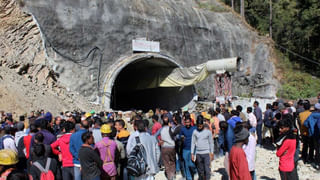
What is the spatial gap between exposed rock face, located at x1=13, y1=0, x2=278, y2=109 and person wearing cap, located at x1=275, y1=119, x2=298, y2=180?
12.4m

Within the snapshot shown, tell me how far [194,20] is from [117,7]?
7.07 meters

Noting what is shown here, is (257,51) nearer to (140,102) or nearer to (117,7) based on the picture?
(140,102)

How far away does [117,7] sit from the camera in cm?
1772

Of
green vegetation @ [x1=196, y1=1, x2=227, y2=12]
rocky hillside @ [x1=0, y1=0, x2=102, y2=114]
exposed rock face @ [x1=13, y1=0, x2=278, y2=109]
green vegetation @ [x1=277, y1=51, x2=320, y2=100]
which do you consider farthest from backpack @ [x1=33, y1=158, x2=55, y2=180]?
green vegetation @ [x1=196, y1=1, x2=227, y2=12]

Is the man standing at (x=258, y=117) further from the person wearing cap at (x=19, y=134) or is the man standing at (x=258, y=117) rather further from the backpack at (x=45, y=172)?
the backpack at (x=45, y=172)

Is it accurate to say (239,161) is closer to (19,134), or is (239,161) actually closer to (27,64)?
(19,134)

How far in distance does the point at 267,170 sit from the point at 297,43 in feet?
82.7

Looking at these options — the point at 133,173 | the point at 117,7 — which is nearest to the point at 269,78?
the point at 117,7

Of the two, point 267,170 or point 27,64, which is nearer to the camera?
point 267,170

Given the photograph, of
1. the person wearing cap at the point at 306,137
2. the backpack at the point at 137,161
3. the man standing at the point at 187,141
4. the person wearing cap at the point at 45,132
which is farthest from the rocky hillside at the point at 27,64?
the person wearing cap at the point at 306,137

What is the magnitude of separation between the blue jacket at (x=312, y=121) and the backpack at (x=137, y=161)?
4616 mm

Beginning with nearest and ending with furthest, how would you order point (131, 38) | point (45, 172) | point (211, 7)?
point (45, 172), point (131, 38), point (211, 7)

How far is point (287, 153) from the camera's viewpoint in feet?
16.7

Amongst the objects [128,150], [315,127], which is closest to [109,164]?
[128,150]
